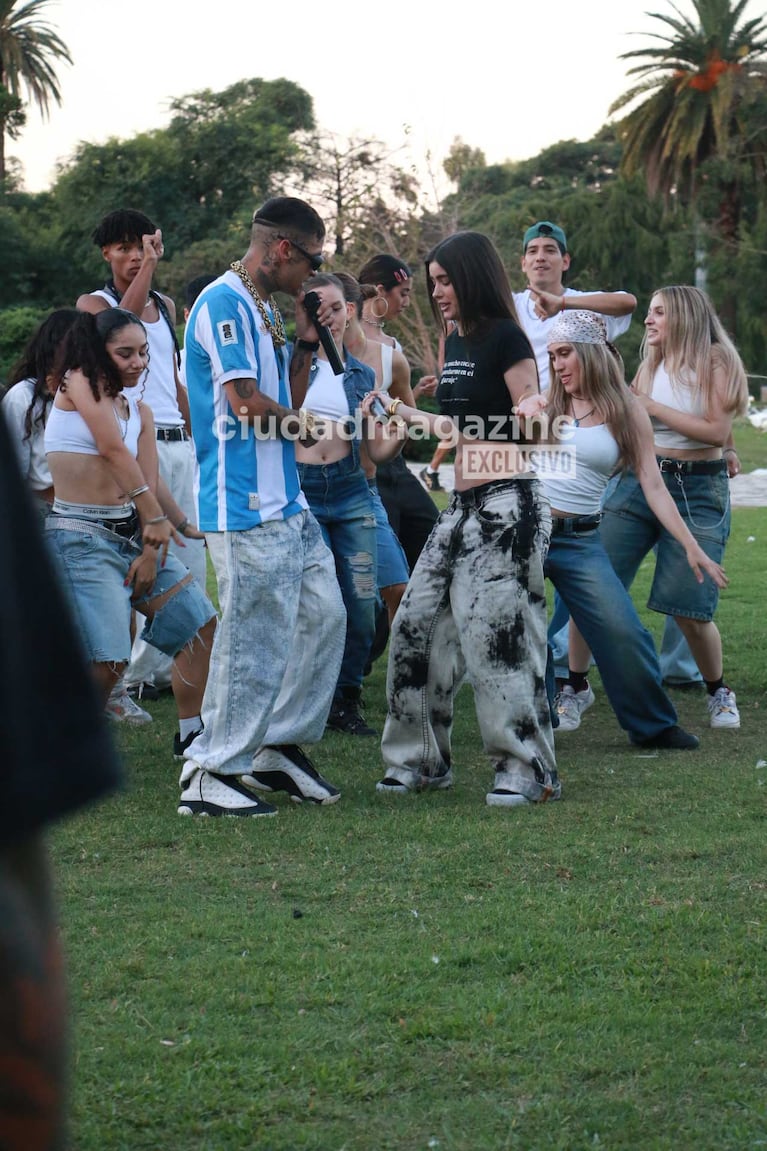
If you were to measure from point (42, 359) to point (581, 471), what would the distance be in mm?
2458

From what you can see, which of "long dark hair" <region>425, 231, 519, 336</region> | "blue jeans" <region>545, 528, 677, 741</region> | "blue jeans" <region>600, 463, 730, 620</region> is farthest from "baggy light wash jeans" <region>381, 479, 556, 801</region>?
"blue jeans" <region>600, 463, 730, 620</region>

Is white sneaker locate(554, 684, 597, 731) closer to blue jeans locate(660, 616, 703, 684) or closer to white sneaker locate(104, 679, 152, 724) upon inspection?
blue jeans locate(660, 616, 703, 684)

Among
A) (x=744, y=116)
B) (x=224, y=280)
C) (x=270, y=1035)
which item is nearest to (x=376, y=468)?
(x=224, y=280)

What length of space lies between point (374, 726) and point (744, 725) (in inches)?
72.3

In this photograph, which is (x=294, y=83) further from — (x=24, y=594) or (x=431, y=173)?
(x=24, y=594)

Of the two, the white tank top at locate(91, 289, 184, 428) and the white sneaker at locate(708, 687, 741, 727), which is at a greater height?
the white tank top at locate(91, 289, 184, 428)

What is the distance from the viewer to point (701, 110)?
42281mm

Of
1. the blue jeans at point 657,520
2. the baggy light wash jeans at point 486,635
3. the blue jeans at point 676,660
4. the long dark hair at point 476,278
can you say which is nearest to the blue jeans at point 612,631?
the blue jeans at point 657,520

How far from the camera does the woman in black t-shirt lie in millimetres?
5570

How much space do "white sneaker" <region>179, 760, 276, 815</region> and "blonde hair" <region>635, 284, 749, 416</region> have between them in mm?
3297

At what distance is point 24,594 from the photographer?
1.17 m

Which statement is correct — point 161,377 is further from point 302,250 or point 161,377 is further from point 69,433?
point 302,250

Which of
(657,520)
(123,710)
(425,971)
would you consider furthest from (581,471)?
(425,971)

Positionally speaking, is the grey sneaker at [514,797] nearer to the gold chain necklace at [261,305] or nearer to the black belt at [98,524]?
the black belt at [98,524]
